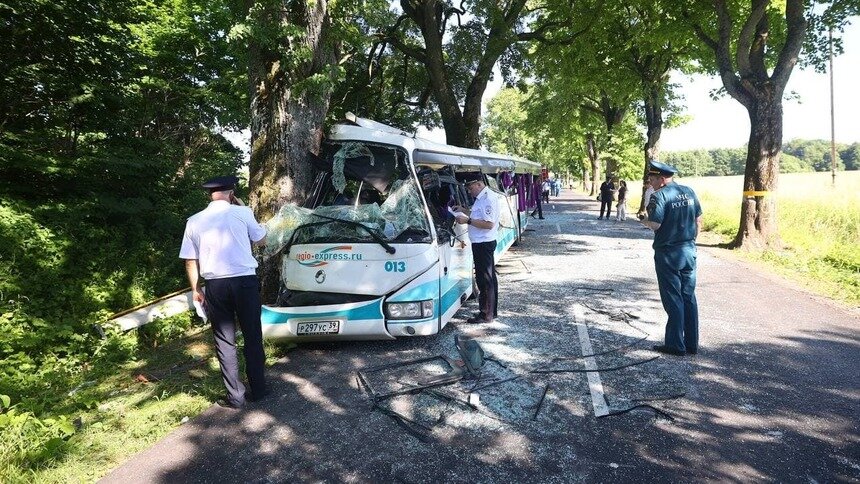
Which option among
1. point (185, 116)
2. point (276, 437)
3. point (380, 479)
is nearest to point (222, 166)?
point (185, 116)

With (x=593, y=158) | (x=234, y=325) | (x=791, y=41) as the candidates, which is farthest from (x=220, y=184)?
(x=593, y=158)

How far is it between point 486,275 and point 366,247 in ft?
6.15

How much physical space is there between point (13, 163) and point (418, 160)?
7187mm

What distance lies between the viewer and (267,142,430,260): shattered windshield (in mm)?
5414

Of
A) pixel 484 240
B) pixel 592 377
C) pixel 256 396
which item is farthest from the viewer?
pixel 484 240

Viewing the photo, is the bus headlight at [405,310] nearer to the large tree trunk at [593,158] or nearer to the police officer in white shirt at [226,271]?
the police officer in white shirt at [226,271]

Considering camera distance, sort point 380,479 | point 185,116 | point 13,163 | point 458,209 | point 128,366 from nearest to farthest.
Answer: point 380,479
point 128,366
point 458,209
point 13,163
point 185,116

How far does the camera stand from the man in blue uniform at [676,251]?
16.3 ft

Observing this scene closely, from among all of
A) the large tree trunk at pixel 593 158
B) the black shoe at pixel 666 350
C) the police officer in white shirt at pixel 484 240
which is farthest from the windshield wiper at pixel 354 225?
the large tree trunk at pixel 593 158

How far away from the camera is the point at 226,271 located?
4121mm

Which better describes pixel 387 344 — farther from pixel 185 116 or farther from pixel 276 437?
pixel 185 116

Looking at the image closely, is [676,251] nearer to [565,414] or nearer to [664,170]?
[664,170]

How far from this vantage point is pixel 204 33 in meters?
13.9

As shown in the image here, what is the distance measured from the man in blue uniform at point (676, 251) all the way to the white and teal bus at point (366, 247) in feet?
7.76
